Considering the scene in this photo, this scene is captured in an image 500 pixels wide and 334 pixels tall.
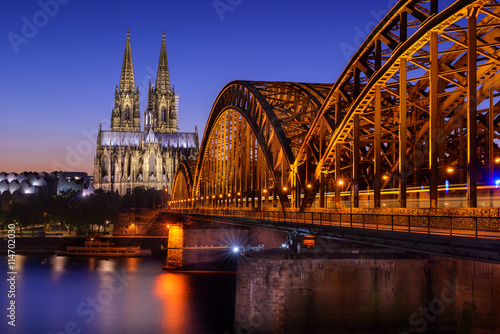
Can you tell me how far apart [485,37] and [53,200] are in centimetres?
15198

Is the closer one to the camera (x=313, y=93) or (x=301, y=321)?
(x=301, y=321)

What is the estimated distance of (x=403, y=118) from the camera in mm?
32000

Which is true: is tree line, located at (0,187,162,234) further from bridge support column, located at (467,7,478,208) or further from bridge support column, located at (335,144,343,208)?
bridge support column, located at (467,7,478,208)

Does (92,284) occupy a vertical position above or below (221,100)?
below

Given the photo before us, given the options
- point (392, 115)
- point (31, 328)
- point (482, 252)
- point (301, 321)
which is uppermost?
point (392, 115)

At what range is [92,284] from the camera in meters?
73.5

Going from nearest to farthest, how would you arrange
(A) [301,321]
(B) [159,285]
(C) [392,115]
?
(A) [301,321], (C) [392,115], (B) [159,285]

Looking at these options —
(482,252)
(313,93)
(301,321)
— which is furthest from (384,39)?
(313,93)

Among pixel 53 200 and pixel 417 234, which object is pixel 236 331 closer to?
pixel 417 234

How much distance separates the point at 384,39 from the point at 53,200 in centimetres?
15001

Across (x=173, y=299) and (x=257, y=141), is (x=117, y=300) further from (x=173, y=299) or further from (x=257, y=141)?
(x=257, y=141)

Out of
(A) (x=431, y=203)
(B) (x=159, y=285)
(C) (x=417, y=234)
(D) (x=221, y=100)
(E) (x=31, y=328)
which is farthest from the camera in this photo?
(D) (x=221, y=100)

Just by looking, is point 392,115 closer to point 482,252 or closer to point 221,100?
point 482,252

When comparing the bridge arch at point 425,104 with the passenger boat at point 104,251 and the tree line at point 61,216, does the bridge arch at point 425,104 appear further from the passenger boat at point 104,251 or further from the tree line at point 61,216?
the tree line at point 61,216
